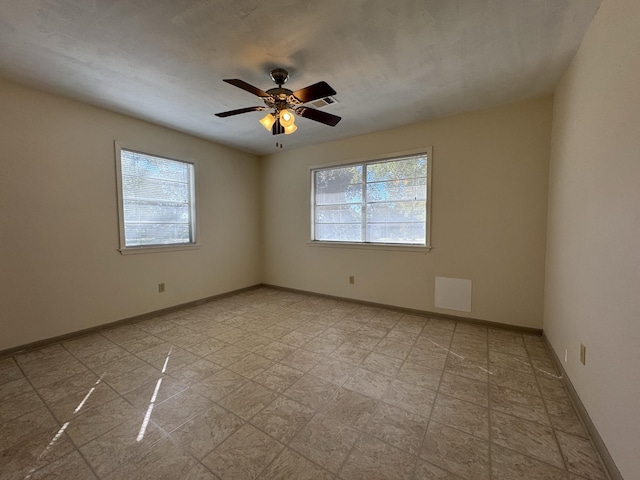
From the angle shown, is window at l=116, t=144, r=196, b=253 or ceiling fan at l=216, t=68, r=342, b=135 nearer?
ceiling fan at l=216, t=68, r=342, b=135

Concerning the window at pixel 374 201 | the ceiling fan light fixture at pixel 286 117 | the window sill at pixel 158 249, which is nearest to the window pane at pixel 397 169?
the window at pixel 374 201

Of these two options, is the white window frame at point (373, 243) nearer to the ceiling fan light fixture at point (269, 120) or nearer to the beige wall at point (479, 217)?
the beige wall at point (479, 217)

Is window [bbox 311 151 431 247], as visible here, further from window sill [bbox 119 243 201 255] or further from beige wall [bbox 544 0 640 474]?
window sill [bbox 119 243 201 255]

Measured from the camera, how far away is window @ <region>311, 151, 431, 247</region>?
3.62 metres

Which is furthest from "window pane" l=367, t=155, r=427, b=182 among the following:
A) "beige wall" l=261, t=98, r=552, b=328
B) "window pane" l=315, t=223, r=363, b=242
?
"window pane" l=315, t=223, r=363, b=242

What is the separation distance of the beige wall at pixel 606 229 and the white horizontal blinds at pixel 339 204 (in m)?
2.43

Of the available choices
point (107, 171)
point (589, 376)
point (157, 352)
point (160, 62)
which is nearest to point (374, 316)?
point (589, 376)

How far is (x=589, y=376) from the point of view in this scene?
1.64m

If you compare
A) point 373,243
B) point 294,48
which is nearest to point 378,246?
point 373,243

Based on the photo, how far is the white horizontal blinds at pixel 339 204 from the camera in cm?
417

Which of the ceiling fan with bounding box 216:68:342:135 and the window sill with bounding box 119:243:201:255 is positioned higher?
the ceiling fan with bounding box 216:68:342:135

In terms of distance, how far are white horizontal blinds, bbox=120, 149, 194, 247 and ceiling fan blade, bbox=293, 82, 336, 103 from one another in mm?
2583

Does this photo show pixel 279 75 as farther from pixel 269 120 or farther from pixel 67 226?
pixel 67 226

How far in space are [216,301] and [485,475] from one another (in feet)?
13.1
